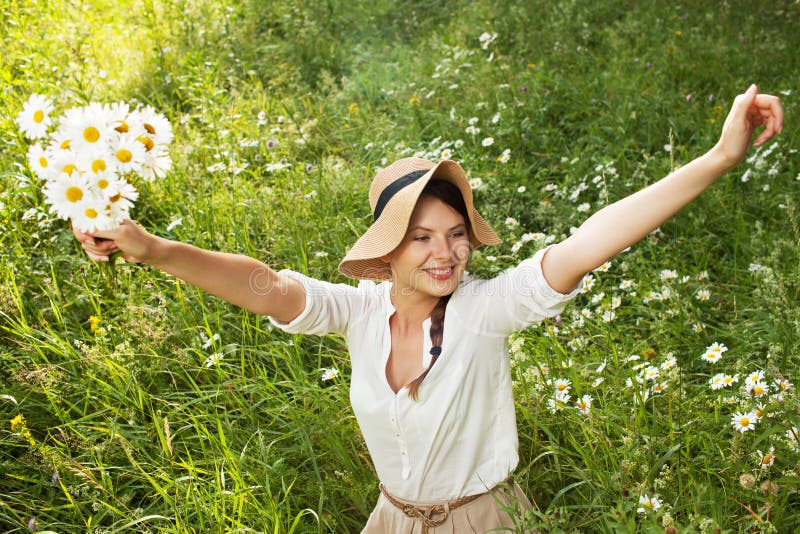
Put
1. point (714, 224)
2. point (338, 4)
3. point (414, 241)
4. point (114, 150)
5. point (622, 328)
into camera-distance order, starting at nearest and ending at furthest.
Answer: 1. point (114, 150)
2. point (414, 241)
3. point (622, 328)
4. point (714, 224)
5. point (338, 4)

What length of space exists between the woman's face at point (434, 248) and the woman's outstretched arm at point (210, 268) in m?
0.28

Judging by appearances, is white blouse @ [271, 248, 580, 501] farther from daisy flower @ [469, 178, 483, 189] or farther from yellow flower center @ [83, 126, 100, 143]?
daisy flower @ [469, 178, 483, 189]

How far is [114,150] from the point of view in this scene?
4.42 ft

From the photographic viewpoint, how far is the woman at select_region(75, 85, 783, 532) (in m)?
1.72

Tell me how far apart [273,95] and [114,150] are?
376 centimetres

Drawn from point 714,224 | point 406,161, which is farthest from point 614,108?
point 406,161

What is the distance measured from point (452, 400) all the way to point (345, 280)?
4.83 ft

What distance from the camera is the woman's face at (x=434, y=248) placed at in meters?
1.76

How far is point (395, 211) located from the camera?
1.76 meters

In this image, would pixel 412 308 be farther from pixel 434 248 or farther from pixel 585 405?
pixel 585 405

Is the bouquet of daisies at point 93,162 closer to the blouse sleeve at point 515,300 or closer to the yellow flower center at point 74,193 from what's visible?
the yellow flower center at point 74,193

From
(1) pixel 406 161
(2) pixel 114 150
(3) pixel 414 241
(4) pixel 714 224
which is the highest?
(2) pixel 114 150

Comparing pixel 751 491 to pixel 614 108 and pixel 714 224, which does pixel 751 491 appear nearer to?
pixel 714 224

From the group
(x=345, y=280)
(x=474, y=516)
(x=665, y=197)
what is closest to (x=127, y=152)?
(x=665, y=197)
